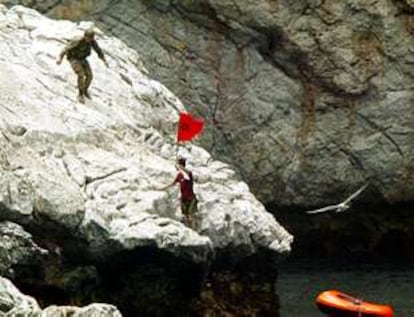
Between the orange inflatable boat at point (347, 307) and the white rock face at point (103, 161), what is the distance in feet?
7.60

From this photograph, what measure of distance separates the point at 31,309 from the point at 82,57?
35.8 ft

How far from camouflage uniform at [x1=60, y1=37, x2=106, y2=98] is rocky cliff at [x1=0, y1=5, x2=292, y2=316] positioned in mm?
435

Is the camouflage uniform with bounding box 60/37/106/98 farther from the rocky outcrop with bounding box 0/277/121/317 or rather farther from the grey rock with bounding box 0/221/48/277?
the rocky outcrop with bounding box 0/277/121/317

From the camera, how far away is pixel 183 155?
94.3 ft

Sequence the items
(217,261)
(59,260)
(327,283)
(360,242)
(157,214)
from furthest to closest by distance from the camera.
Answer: (360,242), (327,283), (217,261), (157,214), (59,260)

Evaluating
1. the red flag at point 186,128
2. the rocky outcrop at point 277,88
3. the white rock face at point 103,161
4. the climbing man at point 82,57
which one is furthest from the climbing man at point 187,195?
the rocky outcrop at point 277,88

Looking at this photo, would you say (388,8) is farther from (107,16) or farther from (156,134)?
(156,134)

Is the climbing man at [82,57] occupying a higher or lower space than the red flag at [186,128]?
higher

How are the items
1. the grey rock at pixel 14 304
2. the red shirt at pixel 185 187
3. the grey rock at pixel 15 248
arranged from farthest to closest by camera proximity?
the red shirt at pixel 185 187
the grey rock at pixel 15 248
the grey rock at pixel 14 304

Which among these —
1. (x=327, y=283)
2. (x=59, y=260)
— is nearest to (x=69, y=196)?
(x=59, y=260)

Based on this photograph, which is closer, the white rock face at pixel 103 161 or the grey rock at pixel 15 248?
the grey rock at pixel 15 248

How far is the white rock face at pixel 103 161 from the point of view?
936 inches

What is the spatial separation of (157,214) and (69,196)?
216cm

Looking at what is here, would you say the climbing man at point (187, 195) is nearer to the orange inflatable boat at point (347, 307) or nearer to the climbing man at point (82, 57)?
the orange inflatable boat at point (347, 307)
